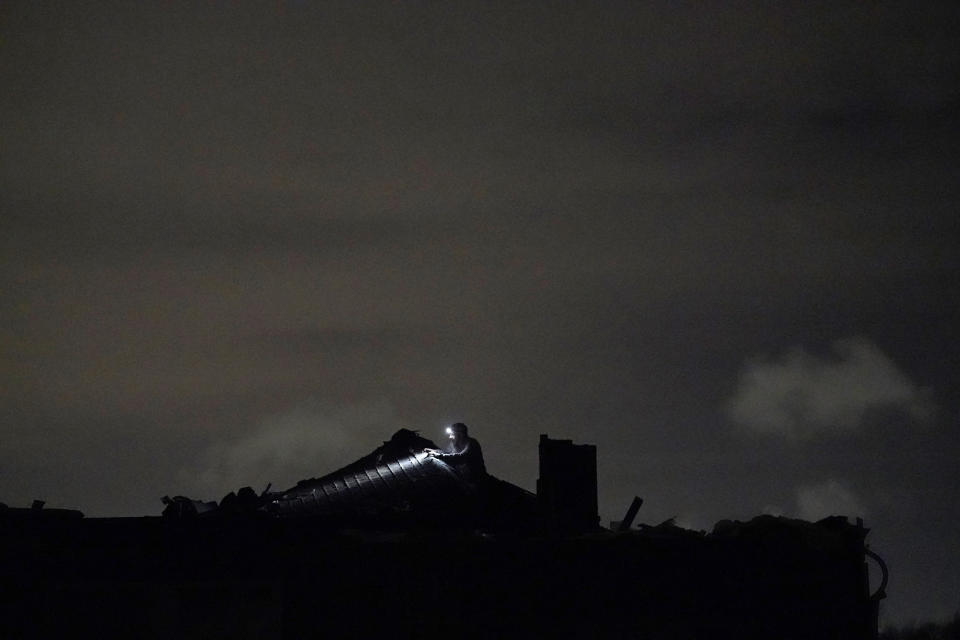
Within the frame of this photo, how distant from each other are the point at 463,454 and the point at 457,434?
0.54 meters

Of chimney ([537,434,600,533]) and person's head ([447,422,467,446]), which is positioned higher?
person's head ([447,422,467,446])

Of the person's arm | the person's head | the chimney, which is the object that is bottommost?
the chimney

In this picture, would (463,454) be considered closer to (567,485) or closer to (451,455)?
(451,455)

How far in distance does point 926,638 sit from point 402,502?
2195 cm

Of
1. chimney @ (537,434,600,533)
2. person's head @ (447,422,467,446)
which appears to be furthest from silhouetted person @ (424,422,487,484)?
chimney @ (537,434,600,533)

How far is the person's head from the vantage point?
25.9 meters

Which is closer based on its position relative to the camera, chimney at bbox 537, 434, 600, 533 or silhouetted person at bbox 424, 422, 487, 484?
chimney at bbox 537, 434, 600, 533

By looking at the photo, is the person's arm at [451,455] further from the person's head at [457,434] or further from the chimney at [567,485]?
the chimney at [567,485]

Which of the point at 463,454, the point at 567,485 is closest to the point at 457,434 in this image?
the point at 463,454

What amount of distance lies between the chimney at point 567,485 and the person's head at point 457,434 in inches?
175

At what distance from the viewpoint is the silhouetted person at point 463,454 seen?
2542 centimetres

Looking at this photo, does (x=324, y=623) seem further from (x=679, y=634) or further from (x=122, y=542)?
(x=679, y=634)

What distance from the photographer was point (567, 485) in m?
21.6

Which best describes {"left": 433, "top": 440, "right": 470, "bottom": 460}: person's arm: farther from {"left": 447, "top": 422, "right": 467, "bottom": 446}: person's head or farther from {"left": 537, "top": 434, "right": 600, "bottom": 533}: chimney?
{"left": 537, "top": 434, "right": 600, "bottom": 533}: chimney
